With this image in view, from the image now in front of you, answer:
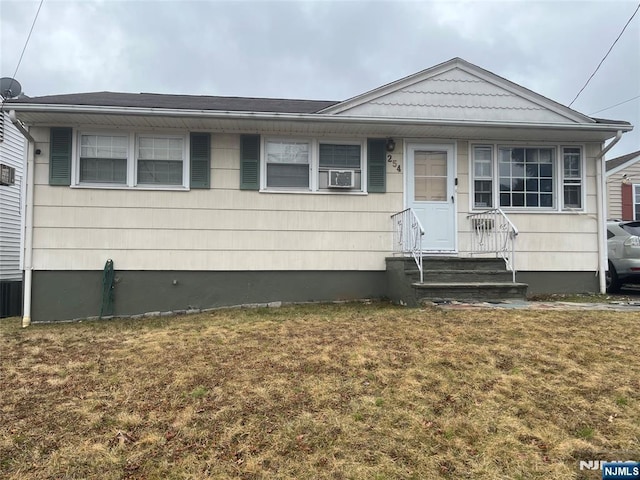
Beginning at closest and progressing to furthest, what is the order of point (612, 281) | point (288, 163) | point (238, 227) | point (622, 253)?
point (238, 227) < point (288, 163) < point (622, 253) < point (612, 281)

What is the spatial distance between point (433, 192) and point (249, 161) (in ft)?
10.2

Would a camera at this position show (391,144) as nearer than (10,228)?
Yes

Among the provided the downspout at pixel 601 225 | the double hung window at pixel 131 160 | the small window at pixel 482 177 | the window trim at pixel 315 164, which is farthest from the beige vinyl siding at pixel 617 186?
the double hung window at pixel 131 160

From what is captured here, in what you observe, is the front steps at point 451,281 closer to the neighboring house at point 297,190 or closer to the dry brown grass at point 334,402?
the neighboring house at point 297,190

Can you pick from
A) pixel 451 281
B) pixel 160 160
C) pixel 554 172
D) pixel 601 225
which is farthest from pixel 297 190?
pixel 601 225

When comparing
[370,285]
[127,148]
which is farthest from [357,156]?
[127,148]

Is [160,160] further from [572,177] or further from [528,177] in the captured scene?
[572,177]

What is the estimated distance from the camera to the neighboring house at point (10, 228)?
8188 mm

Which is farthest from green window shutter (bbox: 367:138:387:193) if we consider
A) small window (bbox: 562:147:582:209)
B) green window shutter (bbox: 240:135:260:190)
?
A: small window (bbox: 562:147:582:209)

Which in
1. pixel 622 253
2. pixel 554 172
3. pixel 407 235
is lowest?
pixel 622 253

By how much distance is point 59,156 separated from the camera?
6.11 metres

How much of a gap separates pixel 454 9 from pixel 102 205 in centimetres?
1101

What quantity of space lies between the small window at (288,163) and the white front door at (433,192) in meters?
1.75

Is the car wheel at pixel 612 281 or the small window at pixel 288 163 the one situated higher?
the small window at pixel 288 163
